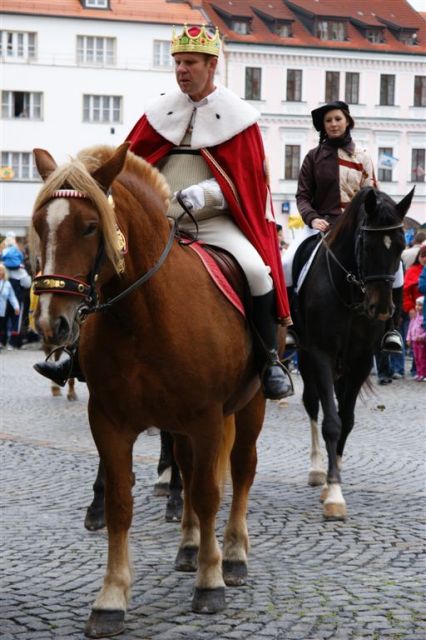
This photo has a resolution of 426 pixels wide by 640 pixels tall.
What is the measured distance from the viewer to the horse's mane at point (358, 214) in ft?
30.4

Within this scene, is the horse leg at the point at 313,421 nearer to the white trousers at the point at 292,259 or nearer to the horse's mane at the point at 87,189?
the white trousers at the point at 292,259

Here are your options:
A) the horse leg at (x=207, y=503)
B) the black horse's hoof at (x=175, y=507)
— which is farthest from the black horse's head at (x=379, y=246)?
the horse leg at (x=207, y=503)

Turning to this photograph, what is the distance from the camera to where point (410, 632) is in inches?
217

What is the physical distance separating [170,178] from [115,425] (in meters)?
1.70

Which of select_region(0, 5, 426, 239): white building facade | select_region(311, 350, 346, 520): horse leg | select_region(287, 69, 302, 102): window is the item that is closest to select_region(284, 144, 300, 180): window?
select_region(0, 5, 426, 239): white building facade

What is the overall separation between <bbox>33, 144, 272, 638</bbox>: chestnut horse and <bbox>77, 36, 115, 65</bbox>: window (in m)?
57.7

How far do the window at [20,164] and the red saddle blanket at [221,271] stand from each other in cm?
5513

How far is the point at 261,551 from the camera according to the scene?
7.32 m

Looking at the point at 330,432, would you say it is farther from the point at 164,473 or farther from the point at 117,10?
the point at 117,10

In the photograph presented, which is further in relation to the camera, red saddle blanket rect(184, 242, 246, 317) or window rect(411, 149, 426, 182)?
window rect(411, 149, 426, 182)

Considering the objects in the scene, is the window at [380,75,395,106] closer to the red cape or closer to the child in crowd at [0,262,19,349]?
the child in crowd at [0,262,19,349]

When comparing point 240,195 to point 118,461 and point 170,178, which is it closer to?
point 170,178

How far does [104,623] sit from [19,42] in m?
58.8

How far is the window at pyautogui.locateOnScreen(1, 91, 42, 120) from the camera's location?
201 feet
